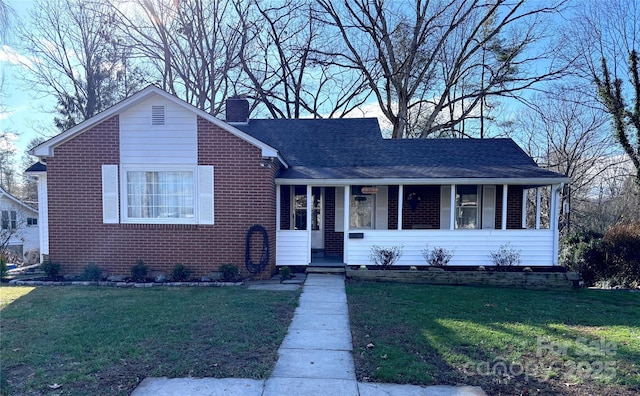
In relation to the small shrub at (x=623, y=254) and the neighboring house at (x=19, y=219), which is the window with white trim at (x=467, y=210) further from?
the neighboring house at (x=19, y=219)

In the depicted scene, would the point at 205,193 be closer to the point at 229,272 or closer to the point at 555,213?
the point at 229,272

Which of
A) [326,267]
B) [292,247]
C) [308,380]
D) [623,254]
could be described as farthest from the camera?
[623,254]

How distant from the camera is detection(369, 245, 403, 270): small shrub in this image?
364 inches

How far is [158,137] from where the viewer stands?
8.37m

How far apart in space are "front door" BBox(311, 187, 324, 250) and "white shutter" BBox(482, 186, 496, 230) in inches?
205

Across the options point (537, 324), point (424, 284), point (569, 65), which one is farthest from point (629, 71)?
point (537, 324)

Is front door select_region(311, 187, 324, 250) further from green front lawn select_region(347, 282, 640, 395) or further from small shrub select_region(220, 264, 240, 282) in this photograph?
green front lawn select_region(347, 282, 640, 395)

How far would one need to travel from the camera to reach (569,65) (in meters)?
17.7

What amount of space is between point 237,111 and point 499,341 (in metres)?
11.4

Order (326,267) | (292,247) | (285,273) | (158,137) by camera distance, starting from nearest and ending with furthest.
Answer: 1. (158,137)
2. (285,273)
3. (326,267)
4. (292,247)

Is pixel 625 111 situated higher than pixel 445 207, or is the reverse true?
pixel 625 111

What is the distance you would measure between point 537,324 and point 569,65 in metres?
17.7

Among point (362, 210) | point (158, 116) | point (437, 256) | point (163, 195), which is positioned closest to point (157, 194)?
point (163, 195)

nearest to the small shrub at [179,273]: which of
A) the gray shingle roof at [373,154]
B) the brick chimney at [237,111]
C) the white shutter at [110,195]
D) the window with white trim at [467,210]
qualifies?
the white shutter at [110,195]
